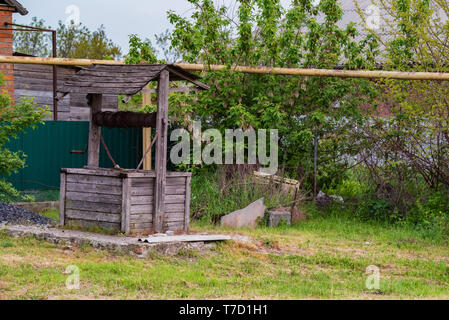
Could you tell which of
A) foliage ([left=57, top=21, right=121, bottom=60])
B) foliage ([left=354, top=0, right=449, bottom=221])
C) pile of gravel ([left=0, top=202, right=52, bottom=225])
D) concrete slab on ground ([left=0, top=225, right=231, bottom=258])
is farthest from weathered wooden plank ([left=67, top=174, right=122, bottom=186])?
foliage ([left=57, top=21, right=121, bottom=60])

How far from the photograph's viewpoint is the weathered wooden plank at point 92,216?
962 centimetres

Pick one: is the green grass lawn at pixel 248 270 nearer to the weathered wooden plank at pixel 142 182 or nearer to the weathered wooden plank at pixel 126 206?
the weathered wooden plank at pixel 126 206

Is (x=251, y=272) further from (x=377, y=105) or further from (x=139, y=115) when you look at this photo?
(x=377, y=105)

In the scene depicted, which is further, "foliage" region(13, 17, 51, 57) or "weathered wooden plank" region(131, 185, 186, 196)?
"foliage" region(13, 17, 51, 57)

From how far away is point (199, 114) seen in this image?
45.6ft

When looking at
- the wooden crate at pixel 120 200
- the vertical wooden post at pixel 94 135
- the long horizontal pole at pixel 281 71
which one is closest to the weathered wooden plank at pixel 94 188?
the wooden crate at pixel 120 200

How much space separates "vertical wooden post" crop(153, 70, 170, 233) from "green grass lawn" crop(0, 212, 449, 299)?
99cm

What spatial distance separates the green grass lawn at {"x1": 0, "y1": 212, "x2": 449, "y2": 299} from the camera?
6.86 meters

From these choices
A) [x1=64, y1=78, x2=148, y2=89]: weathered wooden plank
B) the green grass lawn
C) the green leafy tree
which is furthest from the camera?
the green leafy tree

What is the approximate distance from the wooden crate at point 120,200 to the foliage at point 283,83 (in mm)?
3710

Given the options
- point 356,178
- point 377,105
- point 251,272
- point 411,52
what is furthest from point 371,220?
point 251,272

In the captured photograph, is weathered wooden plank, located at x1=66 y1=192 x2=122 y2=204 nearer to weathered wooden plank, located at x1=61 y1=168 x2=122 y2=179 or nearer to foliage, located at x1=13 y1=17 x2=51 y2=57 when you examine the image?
weathered wooden plank, located at x1=61 y1=168 x2=122 y2=179

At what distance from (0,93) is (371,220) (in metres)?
7.80

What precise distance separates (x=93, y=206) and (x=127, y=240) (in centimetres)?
118
